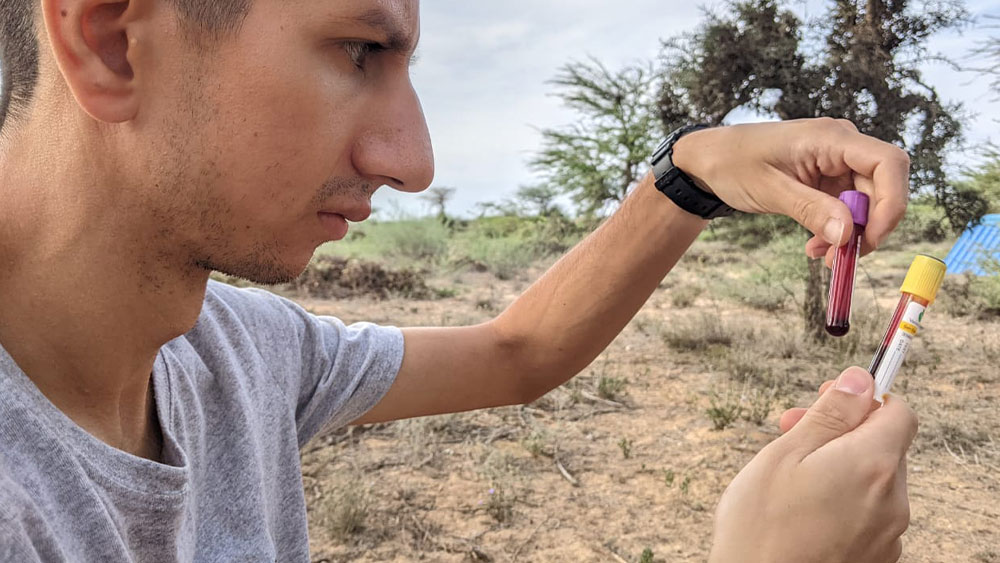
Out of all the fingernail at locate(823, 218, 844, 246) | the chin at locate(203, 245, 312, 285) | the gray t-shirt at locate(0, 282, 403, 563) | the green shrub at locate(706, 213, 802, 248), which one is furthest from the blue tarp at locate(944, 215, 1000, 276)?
the chin at locate(203, 245, 312, 285)

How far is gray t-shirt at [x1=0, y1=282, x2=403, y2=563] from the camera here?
0.85 meters

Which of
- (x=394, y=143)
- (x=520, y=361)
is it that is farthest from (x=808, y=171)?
(x=520, y=361)

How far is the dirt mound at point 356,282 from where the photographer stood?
27.5ft

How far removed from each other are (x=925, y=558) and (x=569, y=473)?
1449mm

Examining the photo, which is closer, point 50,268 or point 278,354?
point 50,268

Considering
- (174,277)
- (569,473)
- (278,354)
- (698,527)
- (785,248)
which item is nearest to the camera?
(174,277)

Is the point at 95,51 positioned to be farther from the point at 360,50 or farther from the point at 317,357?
the point at 317,357

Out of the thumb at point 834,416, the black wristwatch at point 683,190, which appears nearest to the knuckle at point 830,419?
the thumb at point 834,416

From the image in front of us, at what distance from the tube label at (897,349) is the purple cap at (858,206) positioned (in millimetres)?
139

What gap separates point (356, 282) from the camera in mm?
8672

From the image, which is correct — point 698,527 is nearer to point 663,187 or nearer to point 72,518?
point 663,187

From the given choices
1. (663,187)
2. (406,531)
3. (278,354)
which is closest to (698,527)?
(406,531)

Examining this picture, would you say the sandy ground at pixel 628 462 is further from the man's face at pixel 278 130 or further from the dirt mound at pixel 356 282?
the dirt mound at pixel 356 282

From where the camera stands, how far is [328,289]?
8.45 meters
